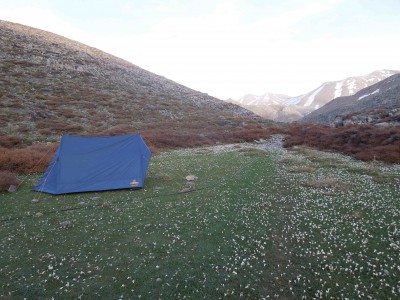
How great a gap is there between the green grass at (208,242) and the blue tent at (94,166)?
88 cm

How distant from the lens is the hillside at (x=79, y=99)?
4934 cm

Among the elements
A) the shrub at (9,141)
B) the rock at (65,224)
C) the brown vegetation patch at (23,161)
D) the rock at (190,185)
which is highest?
the rock at (190,185)

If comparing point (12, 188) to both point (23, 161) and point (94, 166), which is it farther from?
point (23, 161)

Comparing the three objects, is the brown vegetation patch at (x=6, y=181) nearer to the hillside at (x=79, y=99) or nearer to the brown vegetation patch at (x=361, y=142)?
the hillside at (x=79, y=99)

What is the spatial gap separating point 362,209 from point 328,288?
729 centimetres

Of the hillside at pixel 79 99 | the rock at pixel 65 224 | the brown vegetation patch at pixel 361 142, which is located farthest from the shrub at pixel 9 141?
the brown vegetation patch at pixel 361 142

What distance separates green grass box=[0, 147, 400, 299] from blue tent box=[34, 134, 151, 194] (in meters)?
0.88

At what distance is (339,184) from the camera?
19.2 m

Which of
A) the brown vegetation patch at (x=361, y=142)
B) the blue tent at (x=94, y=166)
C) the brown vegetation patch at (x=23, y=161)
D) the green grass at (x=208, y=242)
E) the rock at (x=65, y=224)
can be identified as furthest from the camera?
the brown vegetation patch at (x=361, y=142)

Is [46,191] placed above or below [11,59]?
below

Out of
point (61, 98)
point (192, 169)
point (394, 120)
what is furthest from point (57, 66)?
point (394, 120)

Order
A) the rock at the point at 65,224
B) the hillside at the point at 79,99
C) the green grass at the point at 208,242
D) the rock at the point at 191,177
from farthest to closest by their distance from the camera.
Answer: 1. the hillside at the point at 79,99
2. the rock at the point at 191,177
3. the rock at the point at 65,224
4. the green grass at the point at 208,242

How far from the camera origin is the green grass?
9180 millimetres

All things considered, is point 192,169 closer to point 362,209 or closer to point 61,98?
point 362,209
